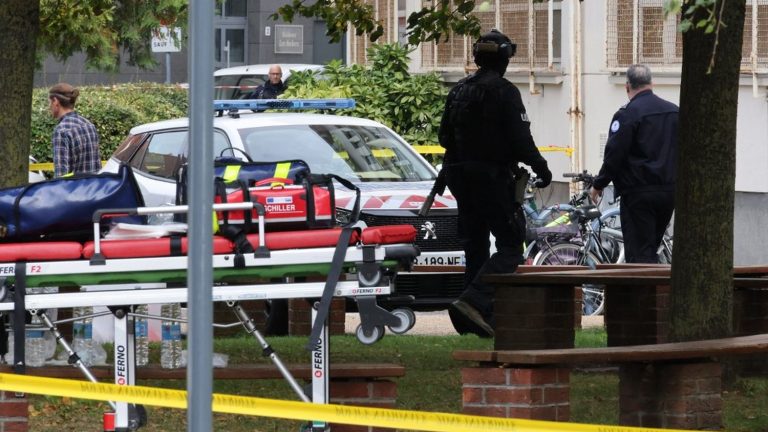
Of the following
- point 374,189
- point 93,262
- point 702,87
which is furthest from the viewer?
point 374,189

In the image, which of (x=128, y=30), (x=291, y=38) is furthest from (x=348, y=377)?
(x=291, y=38)

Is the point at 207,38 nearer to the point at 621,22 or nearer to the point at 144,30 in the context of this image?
the point at 621,22

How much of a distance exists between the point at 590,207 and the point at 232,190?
753 cm

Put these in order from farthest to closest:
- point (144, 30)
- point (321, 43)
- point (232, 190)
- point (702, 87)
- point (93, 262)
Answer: point (321, 43)
point (144, 30)
point (702, 87)
point (232, 190)
point (93, 262)

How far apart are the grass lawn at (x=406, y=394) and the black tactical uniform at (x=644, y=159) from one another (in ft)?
4.07

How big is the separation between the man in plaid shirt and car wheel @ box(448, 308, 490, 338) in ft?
10.2

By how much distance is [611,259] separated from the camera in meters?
14.4

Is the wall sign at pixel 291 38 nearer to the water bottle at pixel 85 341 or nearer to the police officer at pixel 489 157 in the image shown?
the police officer at pixel 489 157

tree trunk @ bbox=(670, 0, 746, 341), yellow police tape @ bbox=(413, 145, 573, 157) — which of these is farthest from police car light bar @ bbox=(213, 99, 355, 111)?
yellow police tape @ bbox=(413, 145, 573, 157)

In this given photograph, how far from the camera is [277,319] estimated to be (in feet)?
40.6

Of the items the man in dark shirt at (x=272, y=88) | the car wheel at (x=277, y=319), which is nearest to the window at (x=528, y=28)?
the man in dark shirt at (x=272, y=88)

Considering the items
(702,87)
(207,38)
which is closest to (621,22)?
(702,87)

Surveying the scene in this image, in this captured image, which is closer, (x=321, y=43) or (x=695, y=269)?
(x=695, y=269)

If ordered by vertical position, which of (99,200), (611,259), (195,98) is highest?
(195,98)
